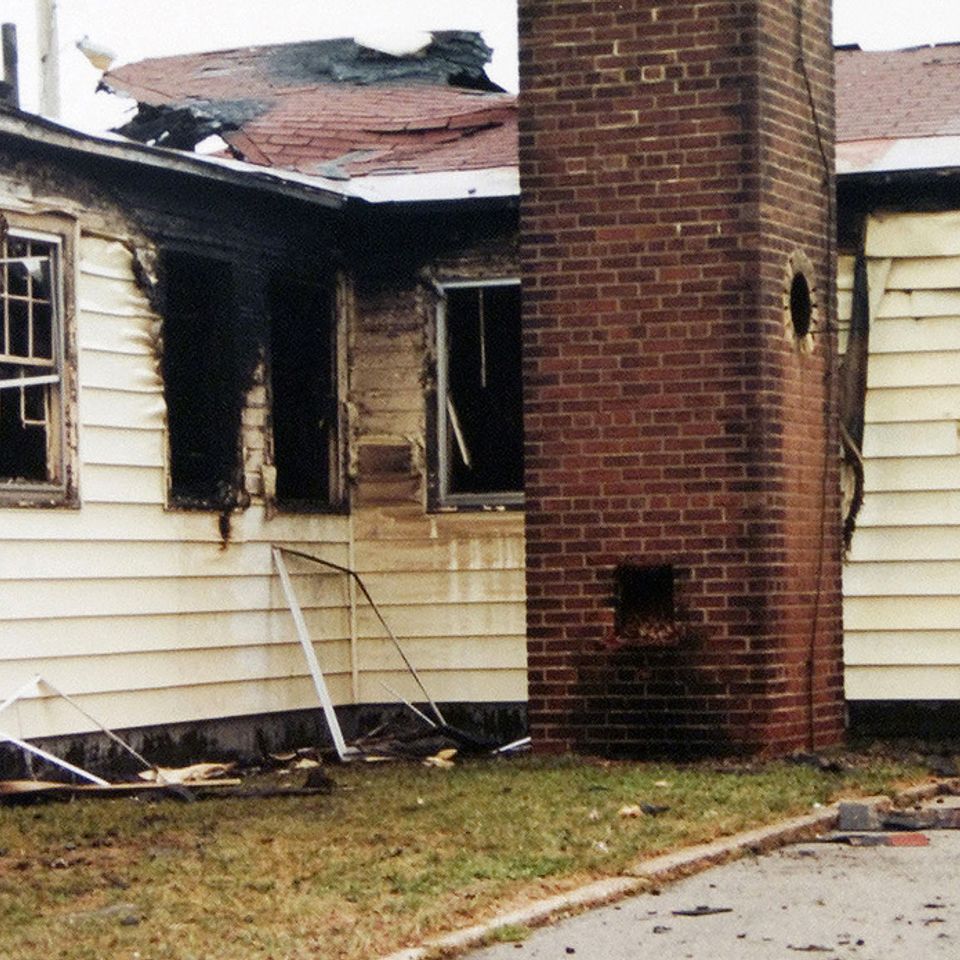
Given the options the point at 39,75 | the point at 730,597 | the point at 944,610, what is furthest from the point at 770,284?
the point at 39,75

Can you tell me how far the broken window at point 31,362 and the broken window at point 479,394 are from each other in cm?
343

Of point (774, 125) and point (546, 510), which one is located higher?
point (774, 125)

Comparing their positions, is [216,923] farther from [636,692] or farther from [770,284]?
[770,284]

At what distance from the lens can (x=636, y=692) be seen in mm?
13531

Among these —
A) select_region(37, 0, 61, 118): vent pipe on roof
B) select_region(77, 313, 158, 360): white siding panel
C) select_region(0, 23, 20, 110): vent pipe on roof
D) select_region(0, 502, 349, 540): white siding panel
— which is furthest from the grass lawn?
select_region(37, 0, 61, 118): vent pipe on roof

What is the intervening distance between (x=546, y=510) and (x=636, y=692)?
114 centimetres

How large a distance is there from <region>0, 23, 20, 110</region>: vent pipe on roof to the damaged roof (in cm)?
499

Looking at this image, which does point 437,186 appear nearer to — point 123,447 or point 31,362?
point 123,447

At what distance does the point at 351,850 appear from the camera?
33.3 feet

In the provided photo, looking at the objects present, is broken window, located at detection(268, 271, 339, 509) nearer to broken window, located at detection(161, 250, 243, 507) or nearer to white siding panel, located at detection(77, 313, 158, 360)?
broken window, located at detection(161, 250, 243, 507)

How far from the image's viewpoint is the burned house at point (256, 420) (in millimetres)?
13672

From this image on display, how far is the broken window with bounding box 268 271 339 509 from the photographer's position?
16.1 m

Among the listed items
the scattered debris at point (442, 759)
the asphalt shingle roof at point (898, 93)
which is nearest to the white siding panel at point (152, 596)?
the scattered debris at point (442, 759)

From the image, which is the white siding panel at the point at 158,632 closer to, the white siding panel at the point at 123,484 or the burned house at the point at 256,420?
Result: the burned house at the point at 256,420
